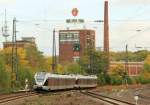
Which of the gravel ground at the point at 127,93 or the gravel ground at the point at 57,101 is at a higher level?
the gravel ground at the point at 57,101

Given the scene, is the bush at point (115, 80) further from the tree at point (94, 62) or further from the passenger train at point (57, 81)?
the passenger train at point (57, 81)

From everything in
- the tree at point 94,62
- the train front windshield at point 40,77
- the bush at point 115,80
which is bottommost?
the bush at point 115,80

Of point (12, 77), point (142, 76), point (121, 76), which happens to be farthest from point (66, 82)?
point (142, 76)

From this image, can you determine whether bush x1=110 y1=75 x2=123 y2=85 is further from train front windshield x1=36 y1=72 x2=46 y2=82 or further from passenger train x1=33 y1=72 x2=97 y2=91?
train front windshield x1=36 y1=72 x2=46 y2=82

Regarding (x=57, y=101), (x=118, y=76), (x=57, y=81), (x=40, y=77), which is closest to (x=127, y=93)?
(x=57, y=81)

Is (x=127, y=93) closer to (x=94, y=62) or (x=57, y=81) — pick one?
(x=57, y=81)

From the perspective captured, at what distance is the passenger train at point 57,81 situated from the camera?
73.3 metres

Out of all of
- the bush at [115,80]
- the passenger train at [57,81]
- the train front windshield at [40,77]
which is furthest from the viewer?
the bush at [115,80]

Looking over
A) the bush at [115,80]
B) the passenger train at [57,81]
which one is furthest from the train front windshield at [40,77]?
the bush at [115,80]

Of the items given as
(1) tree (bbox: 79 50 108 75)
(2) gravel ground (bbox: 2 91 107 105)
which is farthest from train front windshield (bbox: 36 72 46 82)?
(1) tree (bbox: 79 50 108 75)

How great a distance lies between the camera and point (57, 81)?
78000mm

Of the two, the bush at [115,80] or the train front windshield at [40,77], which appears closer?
the train front windshield at [40,77]

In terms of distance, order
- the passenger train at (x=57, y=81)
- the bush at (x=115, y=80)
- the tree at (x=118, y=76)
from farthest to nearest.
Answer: the tree at (x=118, y=76)
the bush at (x=115, y=80)
the passenger train at (x=57, y=81)

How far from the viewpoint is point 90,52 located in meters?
170
